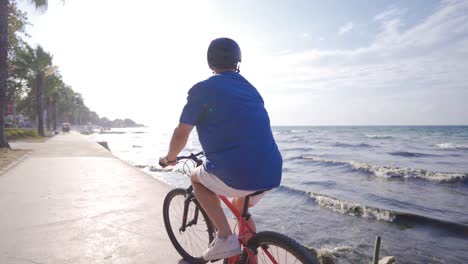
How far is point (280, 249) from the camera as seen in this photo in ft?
6.59

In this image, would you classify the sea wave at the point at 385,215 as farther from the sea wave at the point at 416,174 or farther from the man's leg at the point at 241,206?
the sea wave at the point at 416,174

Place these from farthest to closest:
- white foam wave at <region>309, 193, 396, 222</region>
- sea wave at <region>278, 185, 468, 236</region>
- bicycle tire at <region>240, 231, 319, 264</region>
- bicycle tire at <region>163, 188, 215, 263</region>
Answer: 1. white foam wave at <region>309, 193, 396, 222</region>
2. sea wave at <region>278, 185, 468, 236</region>
3. bicycle tire at <region>163, 188, 215, 263</region>
4. bicycle tire at <region>240, 231, 319, 264</region>

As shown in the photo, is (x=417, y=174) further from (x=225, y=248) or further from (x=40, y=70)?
(x=40, y=70)

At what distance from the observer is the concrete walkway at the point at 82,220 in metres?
3.61

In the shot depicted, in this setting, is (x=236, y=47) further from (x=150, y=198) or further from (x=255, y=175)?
(x=150, y=198)

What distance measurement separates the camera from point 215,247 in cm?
223

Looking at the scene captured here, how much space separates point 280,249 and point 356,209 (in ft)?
27.5

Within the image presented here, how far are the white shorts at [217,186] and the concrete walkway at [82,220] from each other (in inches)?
66.9

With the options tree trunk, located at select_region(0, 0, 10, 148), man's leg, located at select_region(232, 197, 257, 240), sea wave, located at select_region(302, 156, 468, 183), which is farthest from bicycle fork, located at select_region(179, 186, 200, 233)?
tree trunk, located at select_region(0, 0, 10, 148)

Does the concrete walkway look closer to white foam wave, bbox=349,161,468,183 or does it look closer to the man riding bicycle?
the man riding bicycle

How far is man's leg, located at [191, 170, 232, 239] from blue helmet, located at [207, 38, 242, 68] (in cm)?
88

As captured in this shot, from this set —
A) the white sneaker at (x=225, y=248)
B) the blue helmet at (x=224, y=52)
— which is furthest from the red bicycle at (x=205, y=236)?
the blue helmet at (x=224, y=52)

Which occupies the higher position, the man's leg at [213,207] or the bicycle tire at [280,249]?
the man's leg at [213,207]

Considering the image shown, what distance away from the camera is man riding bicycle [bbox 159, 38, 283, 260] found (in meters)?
2.06
